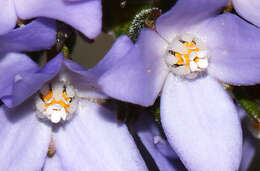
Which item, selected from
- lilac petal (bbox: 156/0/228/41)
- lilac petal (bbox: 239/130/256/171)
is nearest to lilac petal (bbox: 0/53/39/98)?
lilac petal (bbox: 156/0/228/41)

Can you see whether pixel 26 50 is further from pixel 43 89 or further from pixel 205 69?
pixel 205 69

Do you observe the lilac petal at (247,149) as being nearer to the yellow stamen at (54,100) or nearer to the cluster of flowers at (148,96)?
the cluster of flowers at (148,96)

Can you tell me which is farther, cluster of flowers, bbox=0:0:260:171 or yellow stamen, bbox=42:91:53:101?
yellow stamen, bbox=42:91:53:101

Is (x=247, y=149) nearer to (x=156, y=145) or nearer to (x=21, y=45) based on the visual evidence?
(x=156, y=145)

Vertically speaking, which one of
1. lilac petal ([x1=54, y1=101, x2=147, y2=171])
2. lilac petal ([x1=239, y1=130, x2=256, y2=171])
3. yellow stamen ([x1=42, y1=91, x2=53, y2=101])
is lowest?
lilac petal ([x1=239, y1=130, x2=256, y2=171])

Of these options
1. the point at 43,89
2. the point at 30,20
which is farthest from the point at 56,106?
the point at 30,20

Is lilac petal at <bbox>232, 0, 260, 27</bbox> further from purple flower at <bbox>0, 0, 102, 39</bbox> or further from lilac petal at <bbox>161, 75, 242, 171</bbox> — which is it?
purple flower at <bbox>0, 0, 102, 39</bbox>

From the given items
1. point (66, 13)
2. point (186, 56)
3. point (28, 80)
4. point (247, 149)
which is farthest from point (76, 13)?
point (247, 149)
